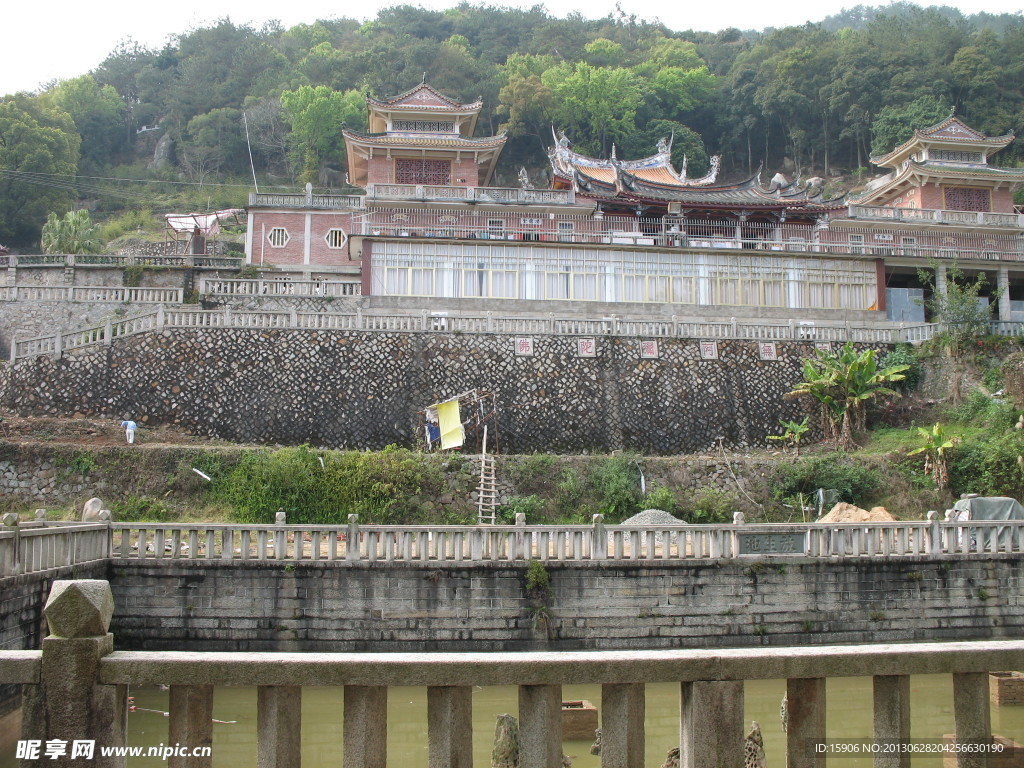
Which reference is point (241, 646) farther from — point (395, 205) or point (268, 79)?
point (268, 79)

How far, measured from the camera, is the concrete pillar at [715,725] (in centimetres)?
498

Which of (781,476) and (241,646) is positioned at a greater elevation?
(781,476)

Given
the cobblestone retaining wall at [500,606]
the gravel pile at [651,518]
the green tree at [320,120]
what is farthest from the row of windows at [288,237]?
the cobblestone retaining wall at [500,606]

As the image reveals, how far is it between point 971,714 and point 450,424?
20.2 metres

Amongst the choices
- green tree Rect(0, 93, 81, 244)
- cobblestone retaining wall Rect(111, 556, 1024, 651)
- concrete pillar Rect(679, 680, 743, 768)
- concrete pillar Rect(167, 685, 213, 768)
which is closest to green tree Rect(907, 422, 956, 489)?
cobblestone retaining wall Rect(111, 556, 1024, 651)

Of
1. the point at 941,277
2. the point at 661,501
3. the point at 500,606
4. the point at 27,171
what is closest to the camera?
the point at 500,606

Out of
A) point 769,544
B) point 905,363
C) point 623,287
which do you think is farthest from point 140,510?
point 905,363

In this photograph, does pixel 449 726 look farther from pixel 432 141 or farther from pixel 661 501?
pixel 432 141

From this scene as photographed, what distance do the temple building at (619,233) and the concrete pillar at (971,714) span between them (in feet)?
88.2

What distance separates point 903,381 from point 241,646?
22.3 meters

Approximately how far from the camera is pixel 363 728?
500 centimetres

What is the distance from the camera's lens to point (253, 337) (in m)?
25.8

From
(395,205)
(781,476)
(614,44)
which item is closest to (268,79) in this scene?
(614,44)

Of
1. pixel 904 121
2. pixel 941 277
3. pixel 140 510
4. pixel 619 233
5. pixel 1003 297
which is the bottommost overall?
pixel 140 510
